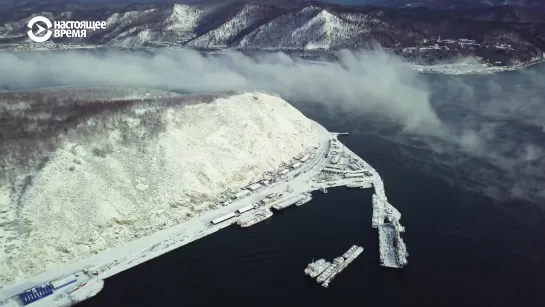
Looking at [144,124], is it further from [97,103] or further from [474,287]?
[474,287]

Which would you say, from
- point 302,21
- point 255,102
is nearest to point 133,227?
point 255,102

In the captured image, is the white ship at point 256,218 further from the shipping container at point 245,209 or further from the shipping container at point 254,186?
the shipping container at point 254,186

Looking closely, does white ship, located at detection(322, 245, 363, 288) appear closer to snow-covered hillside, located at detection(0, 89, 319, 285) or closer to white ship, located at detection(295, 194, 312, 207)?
white ship, located at detection(295, 194, 312, 207)

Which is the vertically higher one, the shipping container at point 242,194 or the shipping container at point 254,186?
the shipping container at point 254,186

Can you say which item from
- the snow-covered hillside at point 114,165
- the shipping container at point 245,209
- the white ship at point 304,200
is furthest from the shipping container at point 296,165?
the shipping container at point 245,209

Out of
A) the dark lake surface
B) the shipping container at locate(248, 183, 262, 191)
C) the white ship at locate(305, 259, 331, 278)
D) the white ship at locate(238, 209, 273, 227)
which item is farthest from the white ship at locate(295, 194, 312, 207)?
the white ship at locate(305, 259, 331, 278)

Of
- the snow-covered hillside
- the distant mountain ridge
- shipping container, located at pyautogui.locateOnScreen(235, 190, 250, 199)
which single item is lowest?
shipping container, located at pyautogui.locateOnScreen(235, 190, 250, 199)
